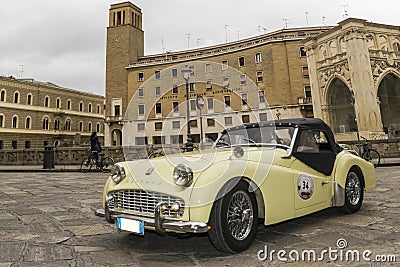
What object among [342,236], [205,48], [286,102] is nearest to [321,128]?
[342,236]

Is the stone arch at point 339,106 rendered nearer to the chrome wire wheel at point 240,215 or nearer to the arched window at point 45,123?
the chrome wire wheel at point 240,215

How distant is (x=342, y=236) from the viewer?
331 cm

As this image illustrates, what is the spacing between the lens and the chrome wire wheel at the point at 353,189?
4391mm

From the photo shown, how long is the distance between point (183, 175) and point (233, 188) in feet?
1.64

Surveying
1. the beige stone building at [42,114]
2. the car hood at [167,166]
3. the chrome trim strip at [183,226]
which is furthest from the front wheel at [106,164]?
the beige stone building at [42,114]

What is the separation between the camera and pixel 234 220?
2.86m

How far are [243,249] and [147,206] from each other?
1.04 metres

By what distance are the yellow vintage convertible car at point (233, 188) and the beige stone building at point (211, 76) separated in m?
26.5

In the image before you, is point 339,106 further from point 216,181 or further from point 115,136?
point 115,136

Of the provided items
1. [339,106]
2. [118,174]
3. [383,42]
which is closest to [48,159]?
[118,174]

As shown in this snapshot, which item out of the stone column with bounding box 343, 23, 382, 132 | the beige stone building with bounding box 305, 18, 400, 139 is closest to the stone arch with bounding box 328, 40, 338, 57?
the beige stone building with bounding box 305, 18, 400, 139

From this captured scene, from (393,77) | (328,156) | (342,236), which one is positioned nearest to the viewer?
(342,236)

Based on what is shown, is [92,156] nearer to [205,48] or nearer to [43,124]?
[205,48]

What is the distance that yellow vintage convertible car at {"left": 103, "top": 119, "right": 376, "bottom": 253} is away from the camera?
2.70 meters
